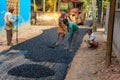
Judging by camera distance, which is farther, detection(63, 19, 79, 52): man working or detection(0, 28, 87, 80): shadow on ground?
detection(63, 19, 79, 52): man working

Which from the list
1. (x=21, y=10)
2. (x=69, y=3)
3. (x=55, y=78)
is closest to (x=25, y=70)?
(x=55, y=78)

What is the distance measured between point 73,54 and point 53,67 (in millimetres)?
2752

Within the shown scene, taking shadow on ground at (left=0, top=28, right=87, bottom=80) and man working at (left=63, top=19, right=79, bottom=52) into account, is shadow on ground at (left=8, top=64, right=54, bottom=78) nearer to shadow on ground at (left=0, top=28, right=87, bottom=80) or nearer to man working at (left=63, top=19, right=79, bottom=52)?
shadow on ground at (left=0, top=28, right=87, bottom=80)

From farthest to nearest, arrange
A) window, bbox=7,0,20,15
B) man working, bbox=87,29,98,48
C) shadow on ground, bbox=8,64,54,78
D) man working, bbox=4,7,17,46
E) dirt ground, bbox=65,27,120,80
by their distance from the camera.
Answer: window, bbox=7,0,20,15
man working, bbox=87,29,98,48
man working, bbox=4,7,17,46
dirt ground, bbox=65,27,120,80
shadow on ground, bbox=8,64,54,78

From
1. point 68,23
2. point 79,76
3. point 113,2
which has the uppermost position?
point 113,2

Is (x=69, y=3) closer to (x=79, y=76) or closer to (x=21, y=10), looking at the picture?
(x=21, y=10)

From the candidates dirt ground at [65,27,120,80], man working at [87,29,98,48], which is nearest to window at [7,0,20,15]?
man working at [87,29,98,48]

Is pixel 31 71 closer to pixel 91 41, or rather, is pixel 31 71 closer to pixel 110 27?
pixel 110 27

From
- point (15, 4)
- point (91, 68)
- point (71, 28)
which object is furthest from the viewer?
point (15, 4)

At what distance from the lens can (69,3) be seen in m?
32.5

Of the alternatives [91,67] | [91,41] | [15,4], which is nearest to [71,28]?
[91,41]

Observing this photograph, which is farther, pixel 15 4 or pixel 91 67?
pixel 15 4

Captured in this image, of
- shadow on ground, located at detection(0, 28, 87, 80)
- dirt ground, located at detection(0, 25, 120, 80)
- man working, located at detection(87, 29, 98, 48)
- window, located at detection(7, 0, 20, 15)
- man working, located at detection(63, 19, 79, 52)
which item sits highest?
window, located at detection(7, 0, 20, 15)

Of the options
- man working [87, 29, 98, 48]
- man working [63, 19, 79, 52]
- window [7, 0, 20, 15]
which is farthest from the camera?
window [7, 0, 20, 15]
